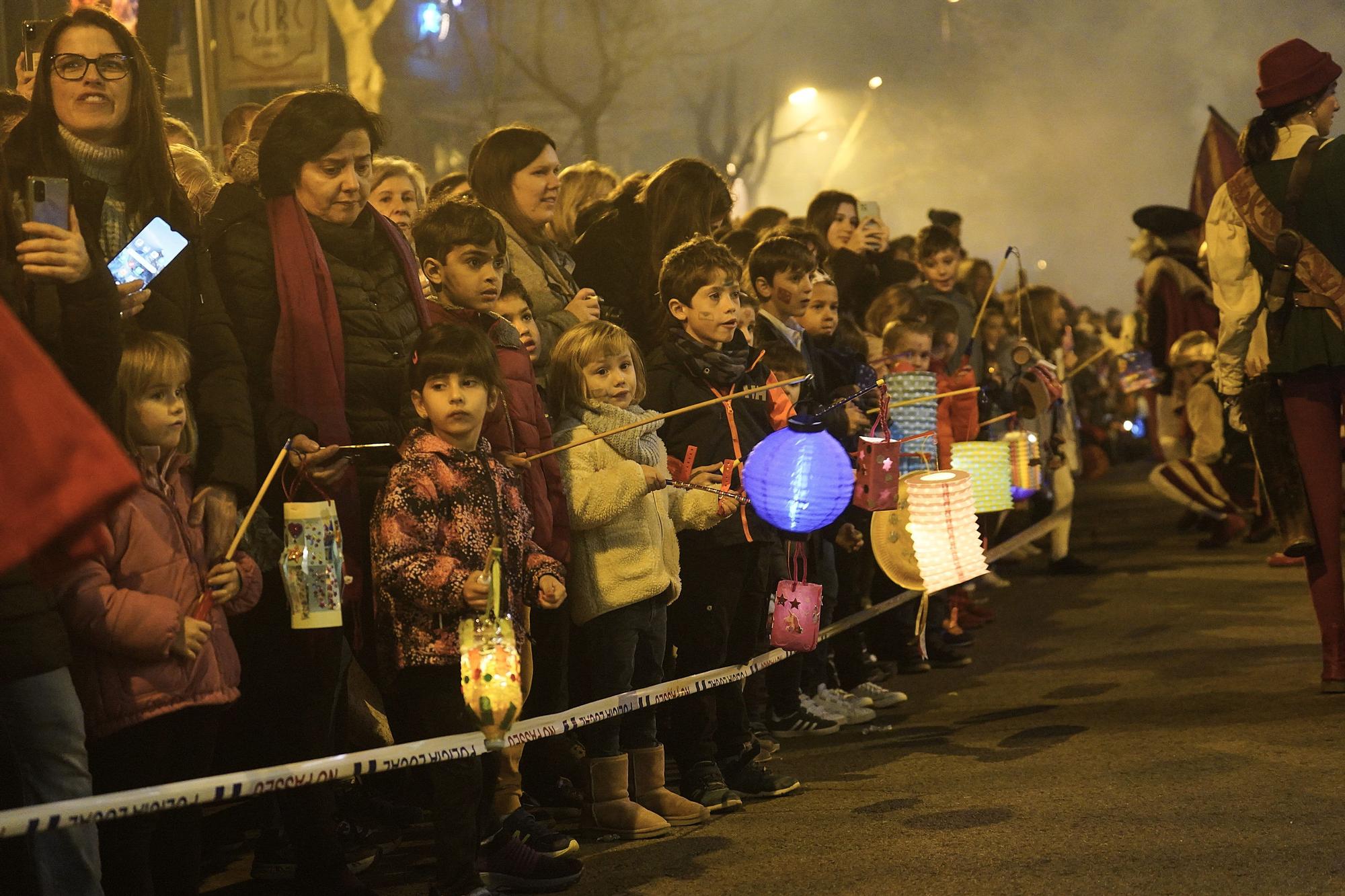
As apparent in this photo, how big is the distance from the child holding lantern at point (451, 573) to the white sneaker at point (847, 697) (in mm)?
3073

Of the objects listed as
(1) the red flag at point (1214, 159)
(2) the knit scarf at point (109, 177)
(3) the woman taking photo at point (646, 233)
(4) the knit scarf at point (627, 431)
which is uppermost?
(1) the red flag at point (1214, 159)

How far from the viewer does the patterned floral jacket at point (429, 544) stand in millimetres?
4777

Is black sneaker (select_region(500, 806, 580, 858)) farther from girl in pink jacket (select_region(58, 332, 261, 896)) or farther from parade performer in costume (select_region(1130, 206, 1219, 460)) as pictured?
parade performer in costume (select_region(1130, 206, 1219, 460))

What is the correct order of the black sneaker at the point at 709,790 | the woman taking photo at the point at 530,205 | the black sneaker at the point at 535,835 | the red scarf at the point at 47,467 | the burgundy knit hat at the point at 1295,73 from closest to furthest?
the red scarf at the point at 47,467 < the black sneaker at the point at 535,835 < the black sneaker at the point at 709,790 < the woman taking photo at the point at 530,205 < the burgundy knit hat at the point at 1295,73

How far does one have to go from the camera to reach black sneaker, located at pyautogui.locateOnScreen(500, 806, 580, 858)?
17.3 feet

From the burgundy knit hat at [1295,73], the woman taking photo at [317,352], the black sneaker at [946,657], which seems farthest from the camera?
the black sneaker at [946,657]

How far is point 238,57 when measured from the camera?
10.3 m

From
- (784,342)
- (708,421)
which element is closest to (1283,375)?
(784,342)

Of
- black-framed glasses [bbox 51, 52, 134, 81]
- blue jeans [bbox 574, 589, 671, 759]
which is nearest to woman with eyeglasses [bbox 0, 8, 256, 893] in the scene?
black-framed glasses [bbox 51, 52, 134, 81]

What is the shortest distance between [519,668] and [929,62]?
30.1m

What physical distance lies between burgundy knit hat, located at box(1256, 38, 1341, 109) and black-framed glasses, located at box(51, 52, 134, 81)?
508cm

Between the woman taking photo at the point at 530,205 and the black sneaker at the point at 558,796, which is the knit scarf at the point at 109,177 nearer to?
the woman taking photo at the point at 530,205

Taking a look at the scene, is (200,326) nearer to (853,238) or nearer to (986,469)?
(986,469)

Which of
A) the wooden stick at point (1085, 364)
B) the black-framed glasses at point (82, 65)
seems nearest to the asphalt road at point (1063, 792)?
the wooden stick at point (1085, 364)
